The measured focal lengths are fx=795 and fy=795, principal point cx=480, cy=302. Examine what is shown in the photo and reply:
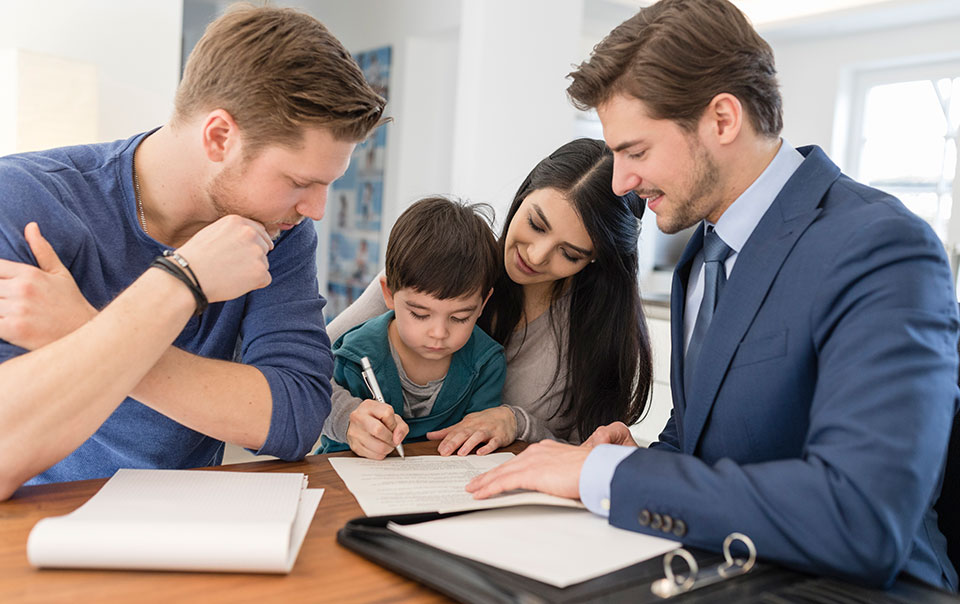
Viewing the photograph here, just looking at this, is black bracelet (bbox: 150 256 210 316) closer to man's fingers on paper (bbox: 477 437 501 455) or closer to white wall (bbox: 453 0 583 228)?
man's fingers on paper (bbox: 477 437 501 455)

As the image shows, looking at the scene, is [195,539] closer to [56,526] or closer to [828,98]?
[56,526]

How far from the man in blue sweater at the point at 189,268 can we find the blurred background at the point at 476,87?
214cm

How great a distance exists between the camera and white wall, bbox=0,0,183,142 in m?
3.51

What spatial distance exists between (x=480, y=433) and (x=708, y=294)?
47 cm

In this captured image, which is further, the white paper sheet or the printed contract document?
the printed contract document

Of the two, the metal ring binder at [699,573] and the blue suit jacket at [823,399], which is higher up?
the blue suit jacket at [823,399]

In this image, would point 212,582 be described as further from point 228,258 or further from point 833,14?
point 833,14

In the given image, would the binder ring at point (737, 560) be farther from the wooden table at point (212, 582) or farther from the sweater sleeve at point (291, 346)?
the sweater sleeve at point (291, 346)

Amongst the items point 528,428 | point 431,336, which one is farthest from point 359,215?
point 528,428

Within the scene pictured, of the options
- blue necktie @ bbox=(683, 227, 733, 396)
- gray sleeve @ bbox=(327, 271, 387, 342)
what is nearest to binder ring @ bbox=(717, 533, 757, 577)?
blue necktie @ bbox=(683, 227, 733, 396)

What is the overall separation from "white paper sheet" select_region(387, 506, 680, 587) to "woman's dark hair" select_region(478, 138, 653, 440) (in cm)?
82

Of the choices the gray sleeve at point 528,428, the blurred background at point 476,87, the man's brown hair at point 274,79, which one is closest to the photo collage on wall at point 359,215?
the blurred background at point 476,87

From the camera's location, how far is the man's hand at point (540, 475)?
3.44 feet

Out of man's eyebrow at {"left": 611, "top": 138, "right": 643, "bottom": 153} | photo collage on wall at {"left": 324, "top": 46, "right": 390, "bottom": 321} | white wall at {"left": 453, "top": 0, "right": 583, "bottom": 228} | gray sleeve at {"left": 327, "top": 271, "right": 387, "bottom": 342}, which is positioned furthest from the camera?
photo collage on wall at {"left": 324, "top": 46, "right": 390, "bottom": 321}
